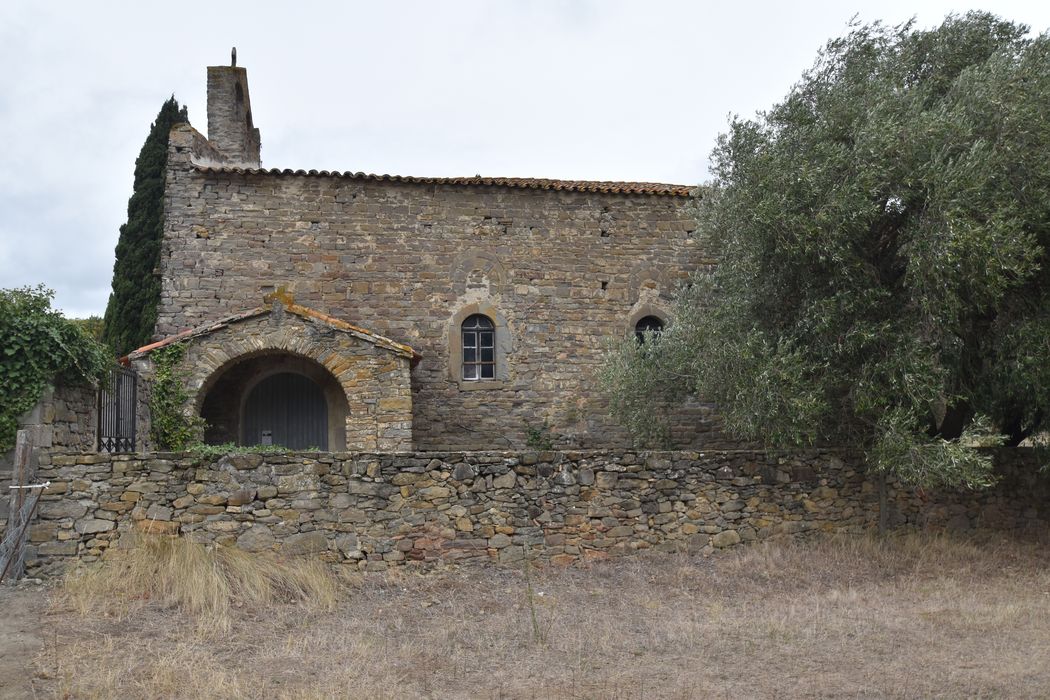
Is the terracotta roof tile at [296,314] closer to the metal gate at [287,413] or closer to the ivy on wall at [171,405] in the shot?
the ivy on wall at [171,405]

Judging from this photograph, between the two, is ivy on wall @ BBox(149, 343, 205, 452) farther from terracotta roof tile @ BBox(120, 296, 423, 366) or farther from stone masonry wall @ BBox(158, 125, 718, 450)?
stone masonry wall @ BBox(158, 125, 718, 450)

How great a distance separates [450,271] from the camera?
14938 millimetres

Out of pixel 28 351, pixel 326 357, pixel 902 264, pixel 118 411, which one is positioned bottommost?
pixel 118 411

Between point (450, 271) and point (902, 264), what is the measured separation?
783 cm

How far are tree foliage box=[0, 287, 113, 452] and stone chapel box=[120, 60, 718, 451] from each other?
494cm

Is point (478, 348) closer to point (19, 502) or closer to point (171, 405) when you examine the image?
point (171, 405)

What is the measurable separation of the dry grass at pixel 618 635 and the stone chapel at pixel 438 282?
5848 millimetres

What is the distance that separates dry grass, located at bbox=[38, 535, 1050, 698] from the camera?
5.64 m

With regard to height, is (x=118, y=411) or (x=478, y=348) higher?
(x=478, y=348)

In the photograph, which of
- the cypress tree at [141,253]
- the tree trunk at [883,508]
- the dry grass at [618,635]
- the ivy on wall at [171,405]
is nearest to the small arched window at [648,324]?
the tree trunk at [883,508]

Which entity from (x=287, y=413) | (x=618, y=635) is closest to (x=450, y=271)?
(x=287, y=413)

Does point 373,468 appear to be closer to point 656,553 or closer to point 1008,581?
point 656,553

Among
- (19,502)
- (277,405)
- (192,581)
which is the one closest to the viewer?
(192,581)

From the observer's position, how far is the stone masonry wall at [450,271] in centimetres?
1421
